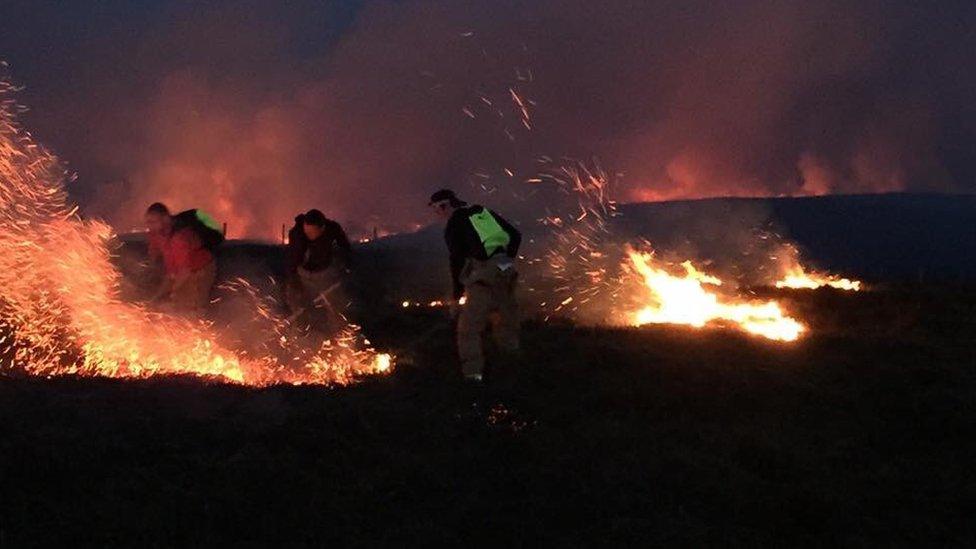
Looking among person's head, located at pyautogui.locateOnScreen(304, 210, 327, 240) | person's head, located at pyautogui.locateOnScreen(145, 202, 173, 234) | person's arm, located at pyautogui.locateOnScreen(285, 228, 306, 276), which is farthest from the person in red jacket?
person's head, located at pyautogui.locateOnScreen(304, 210, 327, 240)

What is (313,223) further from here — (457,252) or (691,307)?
(691,307)

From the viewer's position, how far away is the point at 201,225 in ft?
38.7

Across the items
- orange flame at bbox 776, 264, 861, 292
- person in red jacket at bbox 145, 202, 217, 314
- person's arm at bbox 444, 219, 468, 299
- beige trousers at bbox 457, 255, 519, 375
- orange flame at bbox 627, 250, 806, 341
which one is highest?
orange flame at bbox 776, 264, 861, 292

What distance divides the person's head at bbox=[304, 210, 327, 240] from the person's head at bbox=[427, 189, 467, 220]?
207 cm

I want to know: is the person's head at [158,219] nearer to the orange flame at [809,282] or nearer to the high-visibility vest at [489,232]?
the high-visibility vest at [489,232]

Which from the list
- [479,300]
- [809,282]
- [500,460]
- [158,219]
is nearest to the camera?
[500,460]

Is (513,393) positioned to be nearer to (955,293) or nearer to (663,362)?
(663,362)

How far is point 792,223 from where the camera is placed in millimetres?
48469

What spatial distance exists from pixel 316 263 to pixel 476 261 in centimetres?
286

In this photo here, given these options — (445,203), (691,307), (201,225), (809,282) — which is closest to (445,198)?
(445,203)

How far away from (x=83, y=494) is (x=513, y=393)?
4169mm

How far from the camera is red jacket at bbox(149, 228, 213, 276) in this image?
11.6m

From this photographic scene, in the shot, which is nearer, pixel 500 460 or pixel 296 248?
pixel 500 460

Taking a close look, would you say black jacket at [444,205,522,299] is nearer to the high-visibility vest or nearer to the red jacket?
the high-visibility vest
